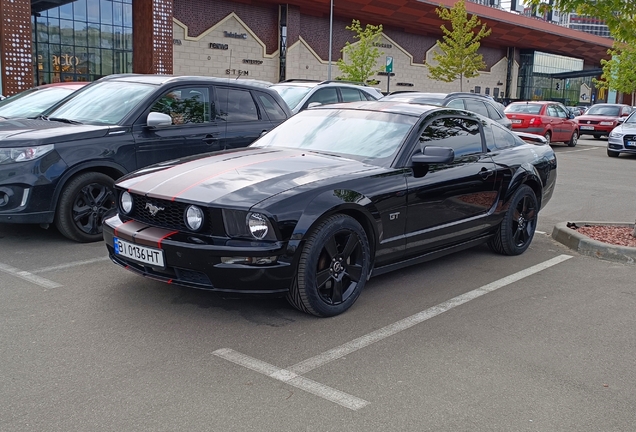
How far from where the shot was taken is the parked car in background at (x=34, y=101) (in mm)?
8846

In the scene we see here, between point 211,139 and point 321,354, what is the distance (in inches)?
170

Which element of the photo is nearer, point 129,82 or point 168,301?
point 168,301

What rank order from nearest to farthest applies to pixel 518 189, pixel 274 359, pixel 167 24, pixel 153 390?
1. pixel 153 390
2. pixel 274 359
3. pixel 518 189
4. pixel 167 24

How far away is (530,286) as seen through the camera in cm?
584

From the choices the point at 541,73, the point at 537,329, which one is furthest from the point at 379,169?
the point at 541,73

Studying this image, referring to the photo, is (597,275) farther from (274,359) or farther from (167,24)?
(167,24)

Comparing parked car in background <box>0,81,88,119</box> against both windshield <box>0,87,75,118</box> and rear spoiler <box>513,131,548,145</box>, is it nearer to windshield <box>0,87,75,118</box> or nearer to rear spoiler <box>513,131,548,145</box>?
windshield <box>0,87,75,118</box>

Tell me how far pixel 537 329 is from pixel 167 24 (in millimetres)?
31878

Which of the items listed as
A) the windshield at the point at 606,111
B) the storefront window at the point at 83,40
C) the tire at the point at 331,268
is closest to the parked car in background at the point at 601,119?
the windshield at the point at 606,111

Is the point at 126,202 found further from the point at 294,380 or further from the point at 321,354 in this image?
the point at 294,380

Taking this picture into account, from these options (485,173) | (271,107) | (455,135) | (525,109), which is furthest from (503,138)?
(525,109)

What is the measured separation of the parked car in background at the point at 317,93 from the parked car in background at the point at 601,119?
17.7 m

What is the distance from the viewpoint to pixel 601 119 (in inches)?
1110

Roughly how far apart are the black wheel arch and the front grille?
76.5 inches
